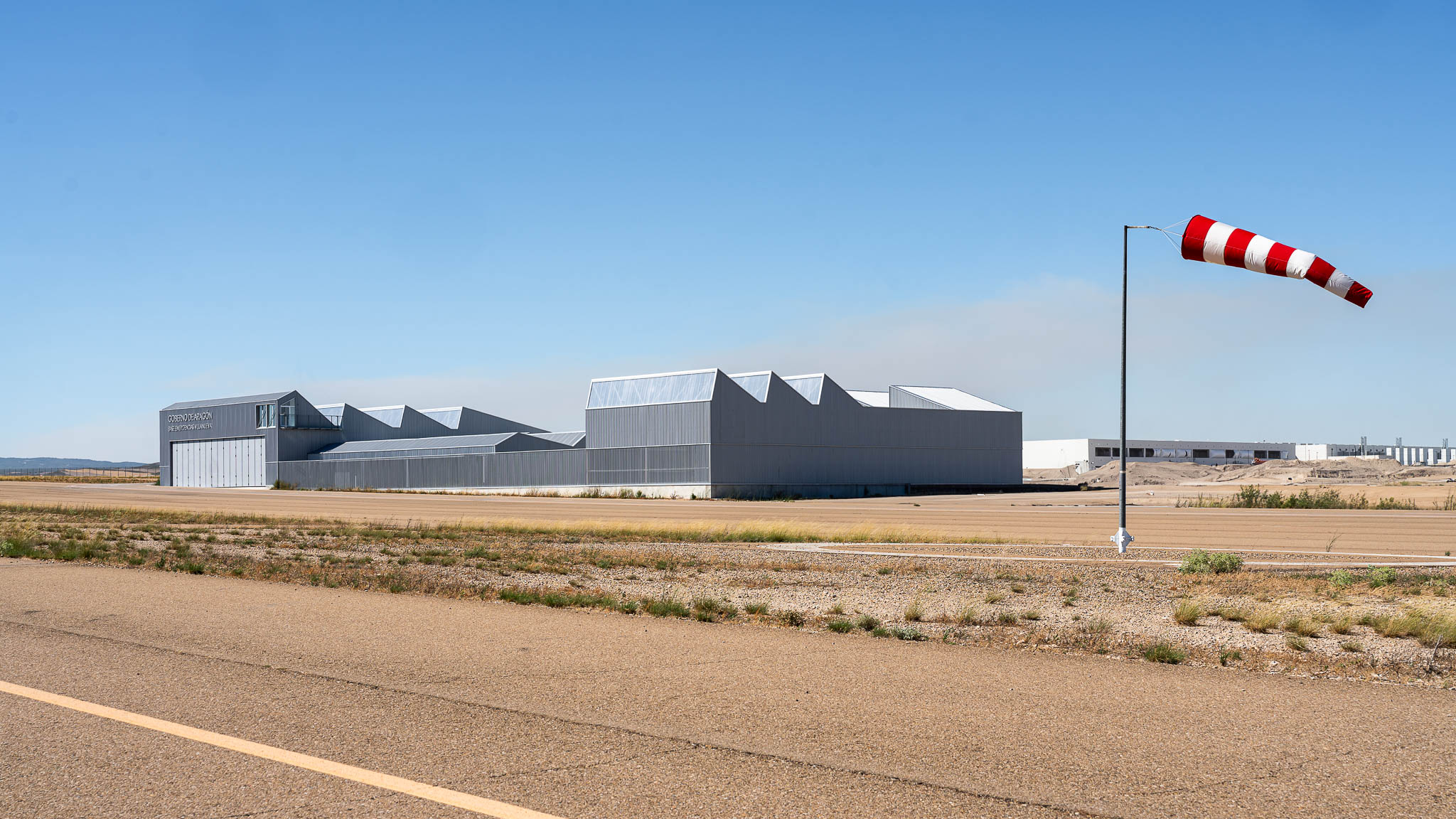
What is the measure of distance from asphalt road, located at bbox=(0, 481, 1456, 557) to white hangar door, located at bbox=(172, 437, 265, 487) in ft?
61.9

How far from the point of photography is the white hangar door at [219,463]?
96500 millimetres

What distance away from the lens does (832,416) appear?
73625 millimetres

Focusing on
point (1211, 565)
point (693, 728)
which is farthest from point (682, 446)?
point (693, 728)

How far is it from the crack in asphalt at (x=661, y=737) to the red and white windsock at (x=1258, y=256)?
11.2m

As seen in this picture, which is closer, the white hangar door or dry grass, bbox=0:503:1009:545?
dry grass, bbox=0:503:1009:545

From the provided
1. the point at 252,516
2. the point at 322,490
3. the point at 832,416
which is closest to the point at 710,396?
the point at 832,416

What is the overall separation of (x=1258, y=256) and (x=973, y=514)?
3214 centimetres

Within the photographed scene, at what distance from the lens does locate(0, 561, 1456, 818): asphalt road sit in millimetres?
5863

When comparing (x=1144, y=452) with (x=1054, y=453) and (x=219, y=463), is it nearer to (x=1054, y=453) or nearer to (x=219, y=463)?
(x=1054, y=453)

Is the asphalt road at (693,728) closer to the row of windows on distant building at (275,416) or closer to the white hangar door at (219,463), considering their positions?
the row of windows on distant building at (275,416)

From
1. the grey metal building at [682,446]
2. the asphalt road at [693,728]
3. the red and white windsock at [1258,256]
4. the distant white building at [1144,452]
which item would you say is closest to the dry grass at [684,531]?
the red and white windsock at [1258,256]

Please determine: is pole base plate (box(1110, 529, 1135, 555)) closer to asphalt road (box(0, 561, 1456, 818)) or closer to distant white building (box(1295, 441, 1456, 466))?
asphalt road (box(0, 561, 1456, 818))

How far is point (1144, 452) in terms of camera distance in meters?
147

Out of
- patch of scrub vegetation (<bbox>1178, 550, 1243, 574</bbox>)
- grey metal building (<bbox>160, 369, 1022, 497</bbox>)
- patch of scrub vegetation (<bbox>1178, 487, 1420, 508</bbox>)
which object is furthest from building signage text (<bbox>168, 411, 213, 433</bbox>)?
patch of scrub vegetation (<bbox>1178, 550, 1243, 574</bbox>)
